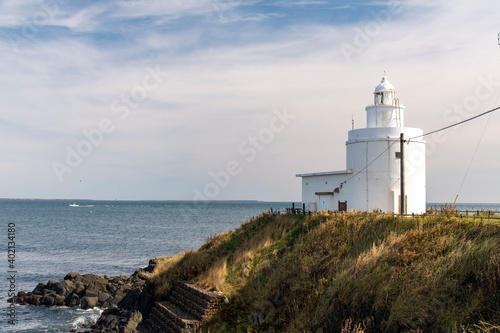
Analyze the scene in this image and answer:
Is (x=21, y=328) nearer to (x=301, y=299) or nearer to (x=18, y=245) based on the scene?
(x=301, y=299)

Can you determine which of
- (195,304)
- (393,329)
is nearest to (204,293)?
(195,304)

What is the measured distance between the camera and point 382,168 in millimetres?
23859

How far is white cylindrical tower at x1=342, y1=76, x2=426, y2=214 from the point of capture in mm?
23688

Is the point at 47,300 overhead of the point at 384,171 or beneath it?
beneath

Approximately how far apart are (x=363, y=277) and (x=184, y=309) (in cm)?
851

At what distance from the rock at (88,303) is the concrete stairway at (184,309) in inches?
300

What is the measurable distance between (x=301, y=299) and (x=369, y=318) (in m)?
2.88

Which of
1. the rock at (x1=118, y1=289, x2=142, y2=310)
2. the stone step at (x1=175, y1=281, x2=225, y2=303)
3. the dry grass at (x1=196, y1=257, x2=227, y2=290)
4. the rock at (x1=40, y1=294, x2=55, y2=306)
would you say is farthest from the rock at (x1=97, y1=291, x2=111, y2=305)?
the dry grass at (x1=196, y1=257, x2=227, y2=290)

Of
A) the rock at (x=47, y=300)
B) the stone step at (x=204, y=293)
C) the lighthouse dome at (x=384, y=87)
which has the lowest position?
the rock at (x=47, y=300)

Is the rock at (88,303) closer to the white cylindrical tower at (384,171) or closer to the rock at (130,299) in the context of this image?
the rock at (130,299)

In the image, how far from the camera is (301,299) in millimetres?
14414

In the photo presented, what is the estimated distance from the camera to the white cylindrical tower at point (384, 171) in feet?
77.7

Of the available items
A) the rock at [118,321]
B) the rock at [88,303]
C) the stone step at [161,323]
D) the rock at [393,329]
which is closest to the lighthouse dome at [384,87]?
the rock at [393,329]

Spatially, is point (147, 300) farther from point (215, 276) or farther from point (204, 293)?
point (204, 293)
